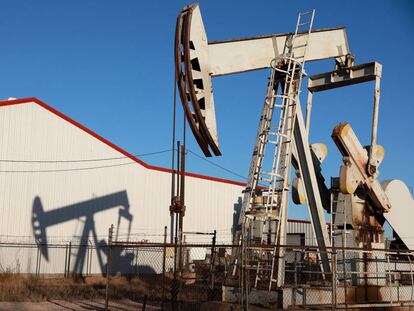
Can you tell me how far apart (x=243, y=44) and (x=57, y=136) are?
14.3m

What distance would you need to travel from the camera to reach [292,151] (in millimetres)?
14797

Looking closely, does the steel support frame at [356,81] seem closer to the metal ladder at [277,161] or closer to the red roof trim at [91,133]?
the metal ladder at [277,161]

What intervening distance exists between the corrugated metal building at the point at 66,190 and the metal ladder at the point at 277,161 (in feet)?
45.2

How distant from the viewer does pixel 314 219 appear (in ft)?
48.0

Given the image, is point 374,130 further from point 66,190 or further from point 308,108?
point 66,190

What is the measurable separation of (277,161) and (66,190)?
1524cm

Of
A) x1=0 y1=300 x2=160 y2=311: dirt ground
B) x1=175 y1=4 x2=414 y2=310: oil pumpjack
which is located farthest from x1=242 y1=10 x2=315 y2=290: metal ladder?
x1=0 y1=300 x2=160 y2=311: dirt ground

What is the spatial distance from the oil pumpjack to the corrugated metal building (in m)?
12.6

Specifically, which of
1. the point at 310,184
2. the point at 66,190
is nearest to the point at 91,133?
the point at 66,190

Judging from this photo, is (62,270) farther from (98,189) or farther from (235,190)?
(235,190)

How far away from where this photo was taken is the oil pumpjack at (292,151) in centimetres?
1249

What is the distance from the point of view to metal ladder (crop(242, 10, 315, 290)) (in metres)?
13.2

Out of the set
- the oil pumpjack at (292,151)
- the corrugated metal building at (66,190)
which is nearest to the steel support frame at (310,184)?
the oil pumpjack at (292,151)

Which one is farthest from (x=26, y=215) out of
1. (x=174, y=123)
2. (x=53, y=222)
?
(x=174, y=123)
